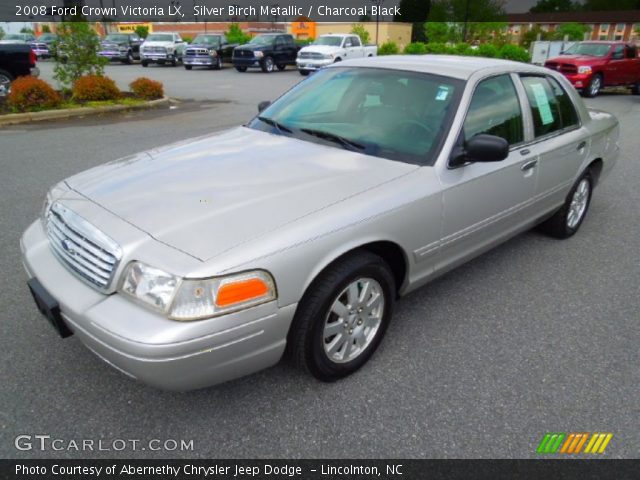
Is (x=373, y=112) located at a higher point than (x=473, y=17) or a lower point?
lower

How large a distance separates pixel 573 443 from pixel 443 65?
8.12ft

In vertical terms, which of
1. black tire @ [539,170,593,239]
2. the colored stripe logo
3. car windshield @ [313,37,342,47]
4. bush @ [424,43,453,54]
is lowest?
the colored stripe logo

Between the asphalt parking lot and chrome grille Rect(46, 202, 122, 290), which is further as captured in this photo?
the asphalt parking lot

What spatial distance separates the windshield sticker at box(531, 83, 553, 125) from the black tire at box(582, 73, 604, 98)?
13845 millimetres

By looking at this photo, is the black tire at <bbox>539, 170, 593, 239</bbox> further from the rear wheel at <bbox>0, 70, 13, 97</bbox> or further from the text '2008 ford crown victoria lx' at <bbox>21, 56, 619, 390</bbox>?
the rear wheel at <bbox>0, 70, 13, 97</bbox>

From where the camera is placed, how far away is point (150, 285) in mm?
2072

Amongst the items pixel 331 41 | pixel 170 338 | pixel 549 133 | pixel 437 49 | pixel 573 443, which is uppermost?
pixel 331 41

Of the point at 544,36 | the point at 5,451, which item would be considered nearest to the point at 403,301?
the point at 5,451

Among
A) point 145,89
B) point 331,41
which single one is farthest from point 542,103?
point 331,41

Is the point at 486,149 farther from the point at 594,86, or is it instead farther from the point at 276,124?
the point at 594,86

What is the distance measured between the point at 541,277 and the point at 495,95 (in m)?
1.51

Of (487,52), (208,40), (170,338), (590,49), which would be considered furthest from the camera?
(208,40)

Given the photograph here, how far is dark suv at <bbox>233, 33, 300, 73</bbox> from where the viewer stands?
78.2ft
